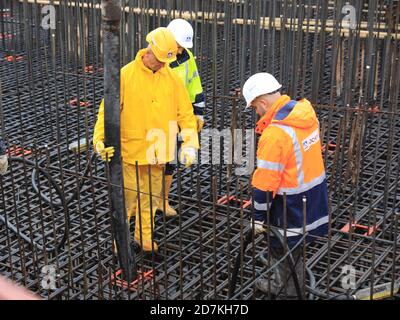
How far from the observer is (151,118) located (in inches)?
215

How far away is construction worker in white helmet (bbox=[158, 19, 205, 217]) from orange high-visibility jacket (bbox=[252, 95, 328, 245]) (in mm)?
1619

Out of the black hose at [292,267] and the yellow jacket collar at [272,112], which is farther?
the yellow jacket collar at [272,112]

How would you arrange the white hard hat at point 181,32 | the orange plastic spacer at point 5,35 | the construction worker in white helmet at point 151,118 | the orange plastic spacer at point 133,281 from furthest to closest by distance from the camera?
the orange plastic spacer at point 5,35 < the white hard hat at point 181,32 < the construction worker in white helmet at point 151,118 < the orange plastic spacer at point 133,281

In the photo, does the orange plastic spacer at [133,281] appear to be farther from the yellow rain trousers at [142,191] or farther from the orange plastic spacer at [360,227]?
the orange plastic spacer at [360,227]

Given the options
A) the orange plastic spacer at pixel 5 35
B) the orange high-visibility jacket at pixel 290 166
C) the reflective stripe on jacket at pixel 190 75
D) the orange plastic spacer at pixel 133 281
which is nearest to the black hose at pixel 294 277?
the orange high-visibility jacket at pixel 290 166

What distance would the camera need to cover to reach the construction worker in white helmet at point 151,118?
206 inches

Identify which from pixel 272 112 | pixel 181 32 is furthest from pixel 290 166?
pixel 181 32

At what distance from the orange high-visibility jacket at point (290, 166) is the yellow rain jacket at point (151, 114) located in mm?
1110

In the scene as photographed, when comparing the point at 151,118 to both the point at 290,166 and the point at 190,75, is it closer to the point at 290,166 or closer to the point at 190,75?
the point at 190,75

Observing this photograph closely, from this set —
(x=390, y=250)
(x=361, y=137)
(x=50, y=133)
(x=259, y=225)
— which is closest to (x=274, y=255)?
(x=259, y=225)

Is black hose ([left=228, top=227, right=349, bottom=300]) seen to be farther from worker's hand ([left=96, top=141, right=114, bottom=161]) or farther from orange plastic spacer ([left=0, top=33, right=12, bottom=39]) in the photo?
orange plastic spacer ([left=0, top=33, right=12, bottom=39])

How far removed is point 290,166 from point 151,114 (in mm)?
1449

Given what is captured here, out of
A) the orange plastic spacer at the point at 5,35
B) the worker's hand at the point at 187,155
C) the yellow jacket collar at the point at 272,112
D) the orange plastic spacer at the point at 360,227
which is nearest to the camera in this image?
the yellow jacket collar at the point at 272,112

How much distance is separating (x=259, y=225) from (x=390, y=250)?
61.3 inches
